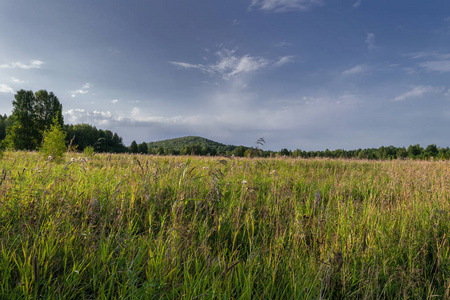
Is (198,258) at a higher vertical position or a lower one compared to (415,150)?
lower

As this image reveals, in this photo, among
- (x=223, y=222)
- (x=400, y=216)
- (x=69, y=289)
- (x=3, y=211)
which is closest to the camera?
(x=69, y=289)

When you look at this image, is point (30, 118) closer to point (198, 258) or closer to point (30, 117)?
point (30, 117)

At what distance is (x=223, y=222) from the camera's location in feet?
11.0

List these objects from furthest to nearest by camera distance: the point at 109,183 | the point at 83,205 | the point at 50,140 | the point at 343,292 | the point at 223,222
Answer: the point at 50,140
the point at 109,183
the point at 83,205
the point at 223,222
the point at 343,292

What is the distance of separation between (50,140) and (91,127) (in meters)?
71.5

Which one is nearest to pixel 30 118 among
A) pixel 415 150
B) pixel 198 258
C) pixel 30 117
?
pixel 30 117

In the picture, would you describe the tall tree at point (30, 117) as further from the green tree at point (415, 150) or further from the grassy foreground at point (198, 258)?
the green tree at point (415, 150)

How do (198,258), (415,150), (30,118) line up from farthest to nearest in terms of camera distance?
(415,150)
(30,118)
(198,258)

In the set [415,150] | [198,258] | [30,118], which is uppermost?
[30,118]

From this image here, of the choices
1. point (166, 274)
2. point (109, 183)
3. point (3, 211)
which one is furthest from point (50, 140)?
point (166, 274)

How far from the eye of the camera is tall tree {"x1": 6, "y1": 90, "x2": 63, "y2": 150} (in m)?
37.1

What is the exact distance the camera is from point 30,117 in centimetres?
4038

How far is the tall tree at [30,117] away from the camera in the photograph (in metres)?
37.1

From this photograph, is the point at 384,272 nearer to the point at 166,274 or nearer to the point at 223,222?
the point at 223,222
